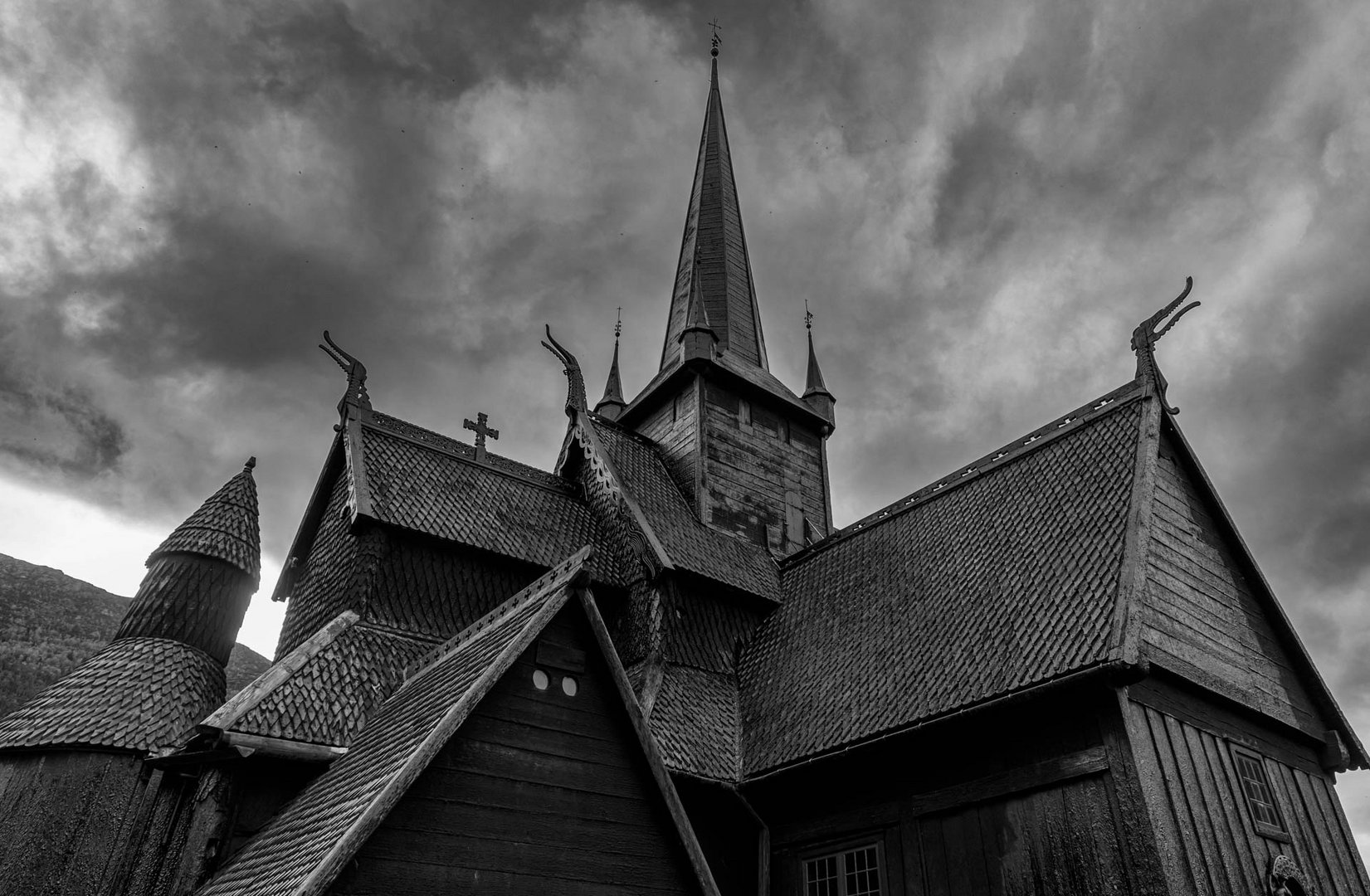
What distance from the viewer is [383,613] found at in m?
13.7

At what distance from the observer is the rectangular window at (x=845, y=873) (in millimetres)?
11203

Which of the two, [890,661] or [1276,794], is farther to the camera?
[890,661]

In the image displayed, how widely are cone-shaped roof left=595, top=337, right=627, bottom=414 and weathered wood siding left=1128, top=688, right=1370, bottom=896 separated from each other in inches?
724

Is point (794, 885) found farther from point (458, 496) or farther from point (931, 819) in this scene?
point (458, 496)

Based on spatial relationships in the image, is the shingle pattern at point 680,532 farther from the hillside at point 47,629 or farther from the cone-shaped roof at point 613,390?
the hillside at point 47,629

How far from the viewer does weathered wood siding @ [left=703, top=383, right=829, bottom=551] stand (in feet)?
63.4

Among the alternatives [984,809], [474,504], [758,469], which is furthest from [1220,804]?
[474,504]

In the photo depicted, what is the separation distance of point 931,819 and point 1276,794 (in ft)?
14.5

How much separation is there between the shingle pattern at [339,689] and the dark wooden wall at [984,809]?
552 cm

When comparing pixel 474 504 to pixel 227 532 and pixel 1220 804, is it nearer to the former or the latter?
pixel 227 532

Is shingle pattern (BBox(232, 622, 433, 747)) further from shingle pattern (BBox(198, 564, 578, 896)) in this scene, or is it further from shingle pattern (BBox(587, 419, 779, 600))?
shingle pattern (BBox(587, 419, 779, 600))

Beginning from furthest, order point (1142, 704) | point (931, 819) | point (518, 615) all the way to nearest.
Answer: point (931, 819) < point (1142, 704) < point (518, 615)

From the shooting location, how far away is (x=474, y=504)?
16.2m

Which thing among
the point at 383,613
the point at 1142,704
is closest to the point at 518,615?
the point at 383,613
